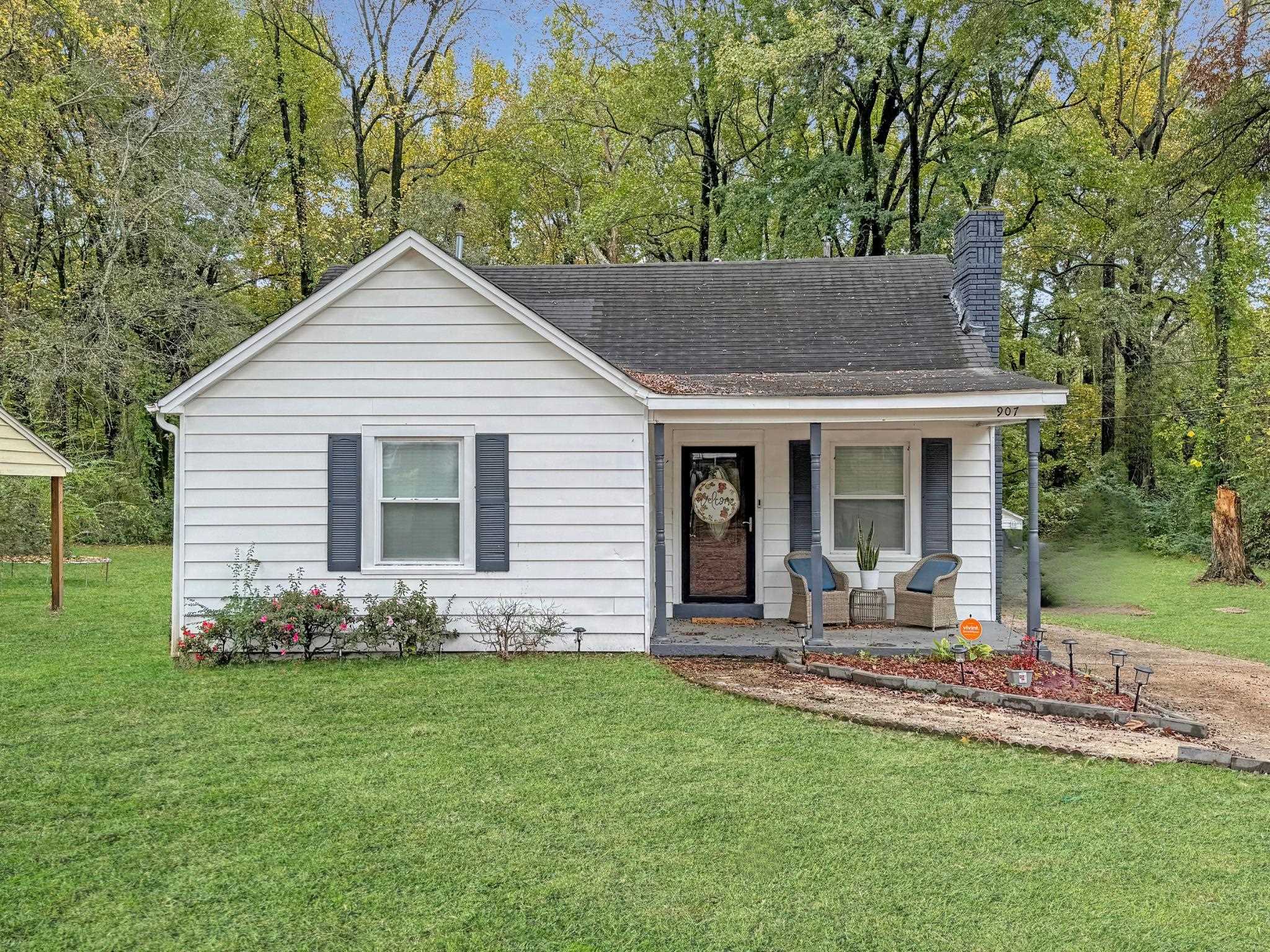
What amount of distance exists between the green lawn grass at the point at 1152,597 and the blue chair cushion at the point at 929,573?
3.33 metres

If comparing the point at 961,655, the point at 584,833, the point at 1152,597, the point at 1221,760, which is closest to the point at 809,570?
the point at 961,655

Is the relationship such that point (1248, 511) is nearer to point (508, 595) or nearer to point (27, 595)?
point (508, 595)

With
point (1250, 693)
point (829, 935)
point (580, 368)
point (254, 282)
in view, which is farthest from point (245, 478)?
point (254, 282)

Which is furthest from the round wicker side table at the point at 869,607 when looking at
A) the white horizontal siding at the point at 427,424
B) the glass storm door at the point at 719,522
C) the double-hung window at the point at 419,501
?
the double-hung window at the point at 419,501

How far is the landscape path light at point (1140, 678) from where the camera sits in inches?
252

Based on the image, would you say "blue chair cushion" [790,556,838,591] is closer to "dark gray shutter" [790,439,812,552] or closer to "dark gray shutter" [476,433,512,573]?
"dark gray shutter" [790,439,812,552]

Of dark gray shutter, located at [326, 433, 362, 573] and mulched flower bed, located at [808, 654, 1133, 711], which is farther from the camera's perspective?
dark gray shutter, located at [326, 433, 362, 573]

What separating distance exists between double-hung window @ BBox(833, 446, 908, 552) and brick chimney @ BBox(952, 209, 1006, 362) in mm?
1993

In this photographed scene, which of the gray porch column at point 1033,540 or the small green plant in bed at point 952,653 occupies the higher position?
the gray porch column at point 1033,540

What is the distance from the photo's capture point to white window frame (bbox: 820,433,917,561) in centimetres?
991

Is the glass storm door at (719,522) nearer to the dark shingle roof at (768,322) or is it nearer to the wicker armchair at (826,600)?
the wicker armchair at (826,600)

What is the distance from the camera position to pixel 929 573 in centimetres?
948

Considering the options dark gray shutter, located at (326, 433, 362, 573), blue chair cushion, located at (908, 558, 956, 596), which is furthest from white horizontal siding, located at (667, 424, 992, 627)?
dark gray shutter, located at (326, 433, 362, 573)

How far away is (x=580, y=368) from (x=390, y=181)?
20239mm
